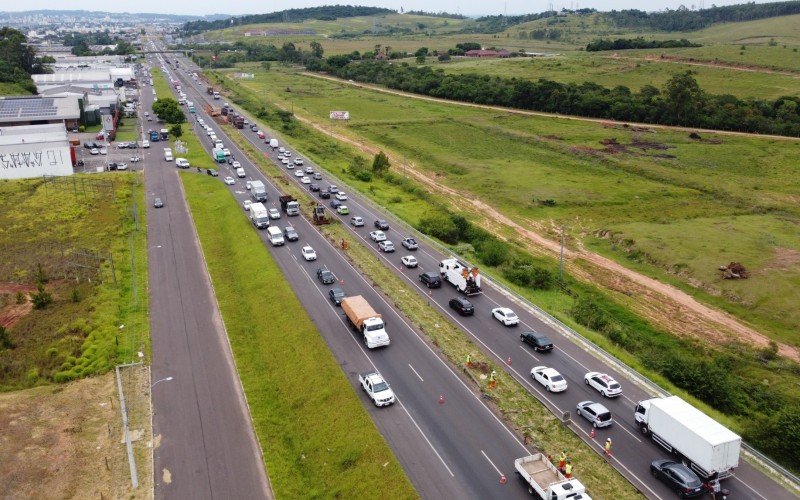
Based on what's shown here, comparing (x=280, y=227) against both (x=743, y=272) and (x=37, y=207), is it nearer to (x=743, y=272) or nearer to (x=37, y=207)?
(x=37, y=207)

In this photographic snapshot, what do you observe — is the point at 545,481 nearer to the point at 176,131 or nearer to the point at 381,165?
the point at 381,165

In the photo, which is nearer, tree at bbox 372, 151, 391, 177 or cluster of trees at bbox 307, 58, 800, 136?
tree at bbox 372, 151, 391, 177

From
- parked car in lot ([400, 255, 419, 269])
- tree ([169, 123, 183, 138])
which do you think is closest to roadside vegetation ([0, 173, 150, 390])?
parked car in lot ([400, 255, 419, 269])

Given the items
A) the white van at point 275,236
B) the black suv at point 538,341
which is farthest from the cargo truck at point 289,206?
the black suv at point 538,341

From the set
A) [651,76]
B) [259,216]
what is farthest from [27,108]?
[651,76]

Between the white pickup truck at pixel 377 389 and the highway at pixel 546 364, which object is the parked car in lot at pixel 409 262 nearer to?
the highway at pixel 546 364

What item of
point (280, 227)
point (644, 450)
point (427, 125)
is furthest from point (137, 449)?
point (427, 125)

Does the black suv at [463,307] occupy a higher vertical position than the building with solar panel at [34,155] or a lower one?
lower

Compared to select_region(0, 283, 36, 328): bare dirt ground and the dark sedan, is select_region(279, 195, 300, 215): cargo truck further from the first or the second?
the dark sedan
